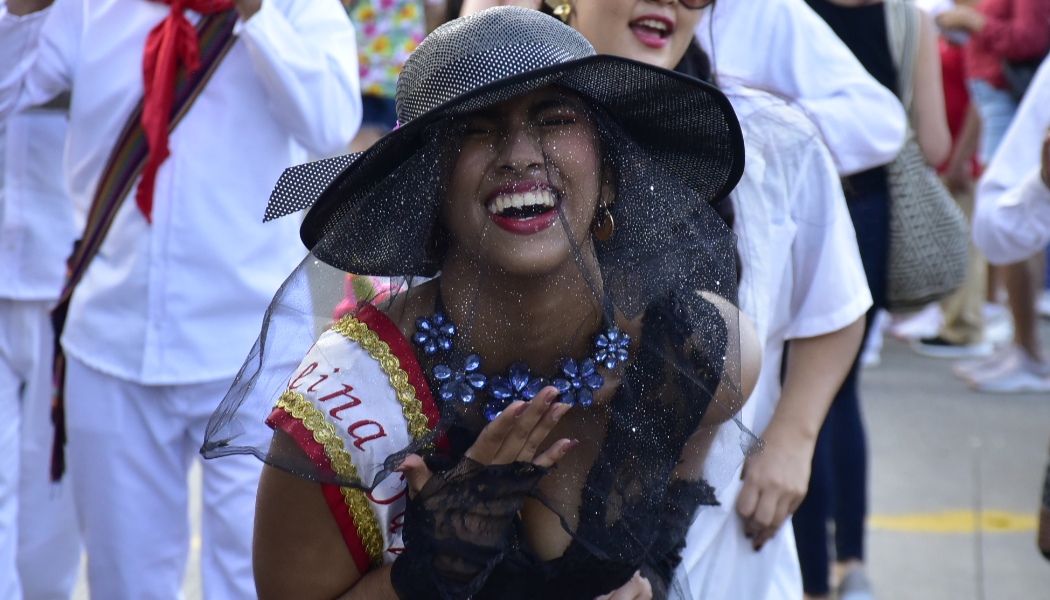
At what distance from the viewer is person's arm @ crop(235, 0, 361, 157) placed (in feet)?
9.39

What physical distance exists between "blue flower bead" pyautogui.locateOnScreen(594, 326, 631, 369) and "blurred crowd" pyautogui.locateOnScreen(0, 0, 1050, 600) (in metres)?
0.61

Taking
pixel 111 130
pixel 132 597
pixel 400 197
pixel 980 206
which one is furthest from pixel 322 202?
pixel 980 206

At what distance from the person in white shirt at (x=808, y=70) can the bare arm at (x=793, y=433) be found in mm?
482

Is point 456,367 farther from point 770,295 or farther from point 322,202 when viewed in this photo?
point 770,295

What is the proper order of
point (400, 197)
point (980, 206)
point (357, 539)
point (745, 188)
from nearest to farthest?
point (400, 197), point (357, 539), point (745, 188), point (980, 206)

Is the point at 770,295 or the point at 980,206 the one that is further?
the point at 980,206

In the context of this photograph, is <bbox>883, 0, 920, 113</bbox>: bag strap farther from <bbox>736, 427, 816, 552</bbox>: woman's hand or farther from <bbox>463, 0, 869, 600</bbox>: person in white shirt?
<bbox>736, 427, 816, 552</bbox>: woman's hand

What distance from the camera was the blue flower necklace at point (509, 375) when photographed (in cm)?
175

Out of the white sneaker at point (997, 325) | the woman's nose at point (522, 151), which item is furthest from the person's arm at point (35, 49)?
the white sneaker at point (997, 325)

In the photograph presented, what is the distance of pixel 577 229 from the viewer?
174 cm

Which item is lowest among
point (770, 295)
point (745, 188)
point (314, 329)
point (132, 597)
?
point (132, 597)

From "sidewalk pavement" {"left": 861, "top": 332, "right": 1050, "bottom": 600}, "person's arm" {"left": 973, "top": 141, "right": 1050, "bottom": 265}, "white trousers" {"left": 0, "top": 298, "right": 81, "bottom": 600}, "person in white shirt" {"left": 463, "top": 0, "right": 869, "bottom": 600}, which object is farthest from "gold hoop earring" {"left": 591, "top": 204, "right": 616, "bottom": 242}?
"sidewalk pavement" {"left": 861, "top": 332, "right": 1050, "bottom": 600}

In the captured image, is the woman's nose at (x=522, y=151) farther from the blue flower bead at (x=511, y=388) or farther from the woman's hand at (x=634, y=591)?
the woman's hand at (x=634, y=591)

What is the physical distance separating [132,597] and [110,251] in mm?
825
